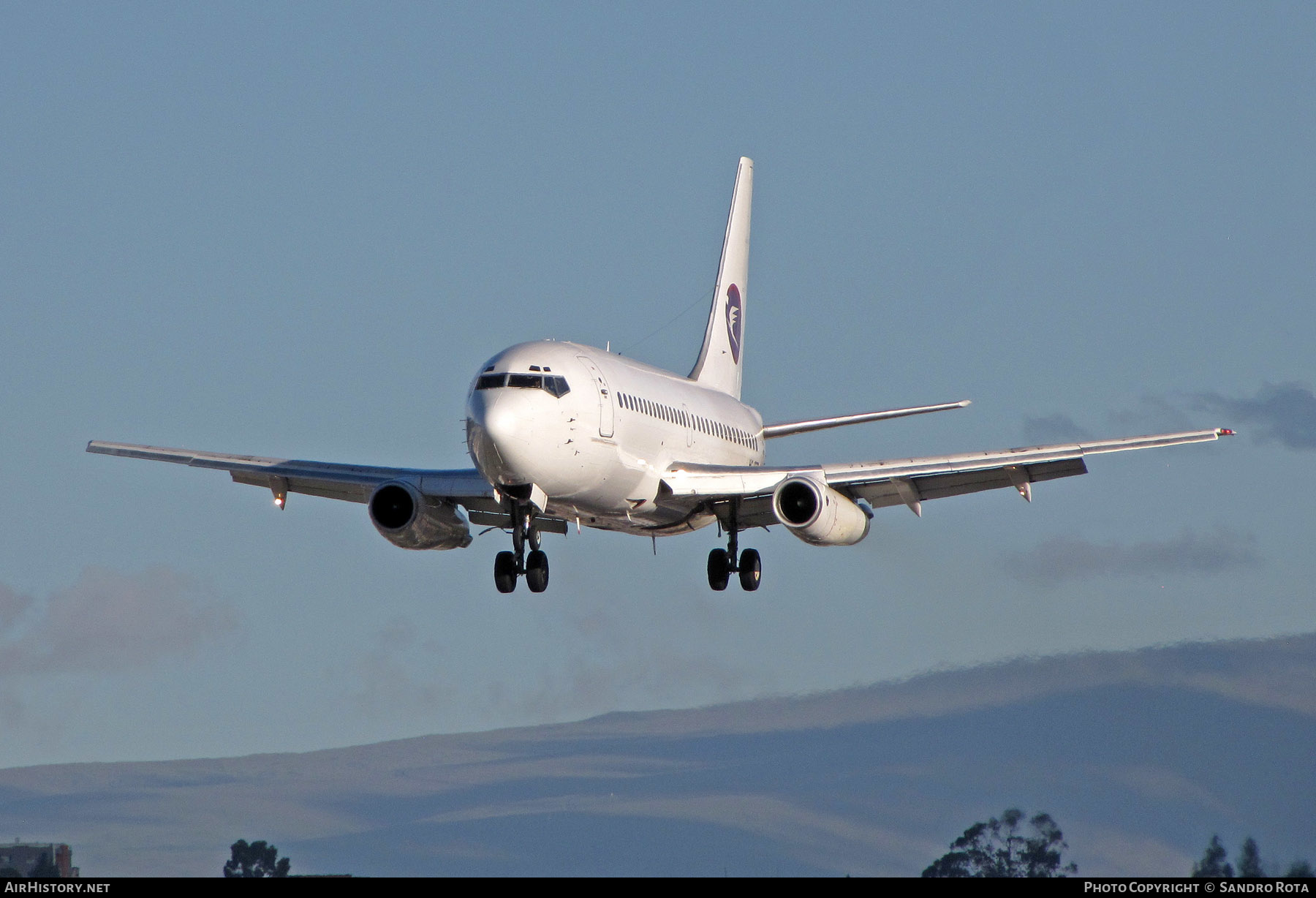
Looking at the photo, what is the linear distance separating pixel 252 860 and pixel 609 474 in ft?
114

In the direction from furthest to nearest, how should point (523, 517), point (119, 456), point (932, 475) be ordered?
point (119, 456), point (932, 475), point (523, 517)

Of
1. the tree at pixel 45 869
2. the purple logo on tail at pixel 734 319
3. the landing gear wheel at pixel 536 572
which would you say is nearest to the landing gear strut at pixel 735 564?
the landing gear wheel at pixel 536 572

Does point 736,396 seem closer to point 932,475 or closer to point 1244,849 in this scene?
point 932,475

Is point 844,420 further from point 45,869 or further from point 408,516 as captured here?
point 45,869


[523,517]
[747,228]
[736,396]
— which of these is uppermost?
[747,228]

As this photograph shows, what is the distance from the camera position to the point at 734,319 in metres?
62.1

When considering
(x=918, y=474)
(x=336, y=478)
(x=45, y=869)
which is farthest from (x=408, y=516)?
(x=45, y=869)

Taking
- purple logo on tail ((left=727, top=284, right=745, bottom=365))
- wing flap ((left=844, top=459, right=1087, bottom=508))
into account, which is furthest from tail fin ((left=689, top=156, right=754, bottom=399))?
wing flap ((left=844, top=459, right=1087, bottom=508))
